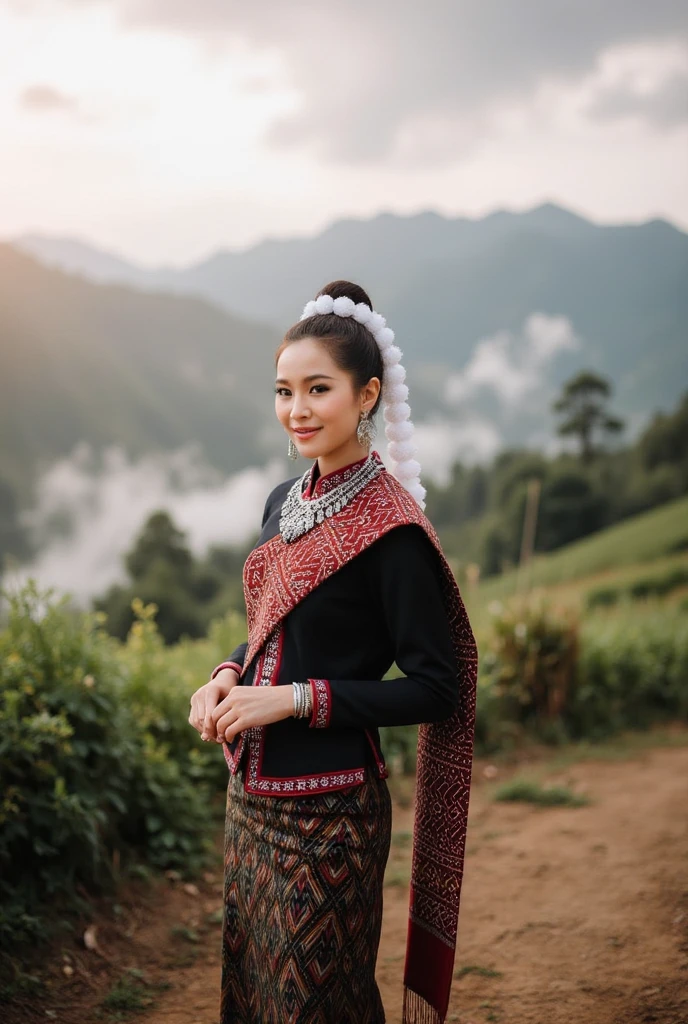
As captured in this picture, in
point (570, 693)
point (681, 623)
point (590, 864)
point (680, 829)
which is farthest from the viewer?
→ point (681, 623)

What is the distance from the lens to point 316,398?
1872 mm

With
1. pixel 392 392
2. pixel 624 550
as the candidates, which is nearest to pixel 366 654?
pixel 392 392

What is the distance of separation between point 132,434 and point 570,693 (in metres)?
87.2

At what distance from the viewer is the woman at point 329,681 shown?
5.85 feet

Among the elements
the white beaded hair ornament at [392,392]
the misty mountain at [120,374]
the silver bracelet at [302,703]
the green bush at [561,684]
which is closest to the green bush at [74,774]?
the silver bracelet at [302,703]

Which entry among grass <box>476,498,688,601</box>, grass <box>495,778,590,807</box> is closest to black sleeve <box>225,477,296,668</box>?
grass <box>495,778,590,807</box>

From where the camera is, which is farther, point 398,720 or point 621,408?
point 621,408

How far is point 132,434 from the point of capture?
89.4m

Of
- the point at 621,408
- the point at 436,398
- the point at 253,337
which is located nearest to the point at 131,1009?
the point at 621,408

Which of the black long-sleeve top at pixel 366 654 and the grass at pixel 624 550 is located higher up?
the grass at pixel 624 550

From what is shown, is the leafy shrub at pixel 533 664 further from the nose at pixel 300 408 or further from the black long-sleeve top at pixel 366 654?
the nose at pixel 300 408

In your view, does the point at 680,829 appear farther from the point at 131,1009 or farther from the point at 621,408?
the point at 621,408

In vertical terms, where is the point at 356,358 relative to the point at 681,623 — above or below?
above

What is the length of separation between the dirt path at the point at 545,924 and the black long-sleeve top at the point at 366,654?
5.10 feet
